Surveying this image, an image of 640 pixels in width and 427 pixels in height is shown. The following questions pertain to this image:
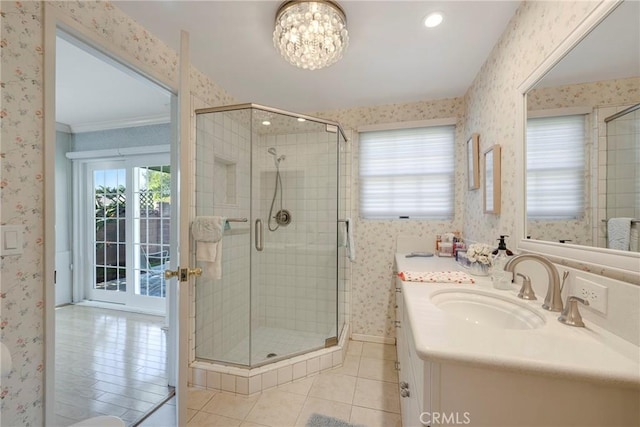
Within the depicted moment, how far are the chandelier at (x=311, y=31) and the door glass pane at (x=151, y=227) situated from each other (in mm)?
2666

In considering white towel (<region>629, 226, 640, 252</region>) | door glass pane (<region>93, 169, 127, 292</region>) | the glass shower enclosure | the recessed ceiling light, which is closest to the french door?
door glass pane (<region>93, 169, 127, 292</region>)

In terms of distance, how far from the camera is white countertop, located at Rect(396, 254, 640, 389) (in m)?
0.62

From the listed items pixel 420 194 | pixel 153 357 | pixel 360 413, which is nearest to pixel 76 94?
pixel 153 357

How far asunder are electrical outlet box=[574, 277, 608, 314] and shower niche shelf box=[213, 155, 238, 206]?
A: 2.27 meters

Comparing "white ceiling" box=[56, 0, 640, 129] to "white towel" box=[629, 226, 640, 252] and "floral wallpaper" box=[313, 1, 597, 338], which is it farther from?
"white towel" box=[629, 226, 640, 252]

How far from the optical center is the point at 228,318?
226 cm

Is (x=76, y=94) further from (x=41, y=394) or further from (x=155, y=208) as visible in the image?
(x=41, y=394)

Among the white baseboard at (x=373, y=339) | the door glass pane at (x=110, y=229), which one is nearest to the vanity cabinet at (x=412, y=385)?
the white baseboard at (x=373, y=339)

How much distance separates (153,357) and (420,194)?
9.88 ft

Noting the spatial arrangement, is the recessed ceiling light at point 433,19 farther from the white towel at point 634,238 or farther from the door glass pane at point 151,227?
the door glass pane at point 151,227

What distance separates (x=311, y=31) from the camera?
1.38 m

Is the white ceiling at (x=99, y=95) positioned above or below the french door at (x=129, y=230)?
above

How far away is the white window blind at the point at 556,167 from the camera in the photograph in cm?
97

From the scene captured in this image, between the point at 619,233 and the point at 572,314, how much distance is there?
12.1 inches
